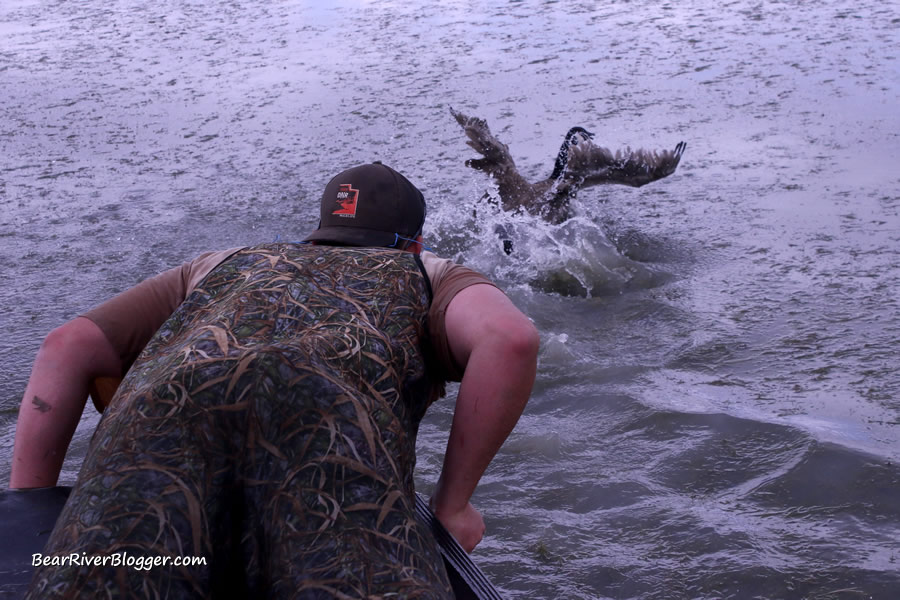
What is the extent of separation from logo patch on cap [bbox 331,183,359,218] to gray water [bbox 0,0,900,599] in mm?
1445

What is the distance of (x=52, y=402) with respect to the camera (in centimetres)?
221

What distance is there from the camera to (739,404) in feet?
14.0

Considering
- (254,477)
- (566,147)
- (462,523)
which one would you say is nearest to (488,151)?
(566,147)

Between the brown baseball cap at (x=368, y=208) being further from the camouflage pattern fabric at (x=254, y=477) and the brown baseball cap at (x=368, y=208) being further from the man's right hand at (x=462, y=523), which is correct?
the man's right hand at (x=462, y=523)

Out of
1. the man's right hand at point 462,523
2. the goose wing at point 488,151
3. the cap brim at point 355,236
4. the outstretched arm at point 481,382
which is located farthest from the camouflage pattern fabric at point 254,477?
the goose wing at point 488,151

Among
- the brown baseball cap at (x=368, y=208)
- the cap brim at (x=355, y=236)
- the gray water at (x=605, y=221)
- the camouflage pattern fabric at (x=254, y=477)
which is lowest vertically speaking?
the gray water at (x=605, y=221)

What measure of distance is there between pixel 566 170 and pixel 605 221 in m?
0.54

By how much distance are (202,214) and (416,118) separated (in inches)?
105

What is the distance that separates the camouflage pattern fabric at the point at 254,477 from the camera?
66.2 inches

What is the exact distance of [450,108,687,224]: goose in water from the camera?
6.79 m

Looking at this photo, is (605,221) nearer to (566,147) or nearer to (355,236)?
(566,147)

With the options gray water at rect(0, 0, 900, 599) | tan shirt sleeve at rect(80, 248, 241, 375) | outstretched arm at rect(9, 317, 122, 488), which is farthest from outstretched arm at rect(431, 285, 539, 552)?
gray water at rect(0, 0, 900, 599)

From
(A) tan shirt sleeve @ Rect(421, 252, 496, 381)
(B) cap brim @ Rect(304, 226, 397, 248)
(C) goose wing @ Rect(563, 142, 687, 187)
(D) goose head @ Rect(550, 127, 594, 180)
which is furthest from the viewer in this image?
(D) goose head @ Rect(550, 127, 594, 180)

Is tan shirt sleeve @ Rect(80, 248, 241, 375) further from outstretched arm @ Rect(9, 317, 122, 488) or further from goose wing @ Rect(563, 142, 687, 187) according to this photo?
goose wing @ Rect(563, 142, 687, 187)
